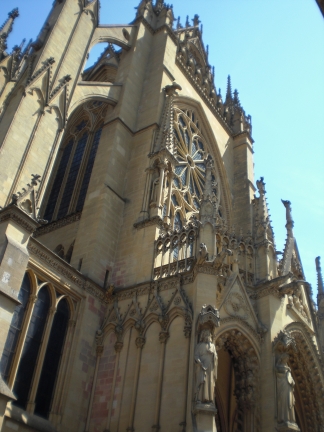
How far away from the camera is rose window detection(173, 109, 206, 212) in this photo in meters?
20.4

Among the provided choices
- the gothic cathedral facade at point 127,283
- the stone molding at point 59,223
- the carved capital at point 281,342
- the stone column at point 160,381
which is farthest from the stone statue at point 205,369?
the stone molding at point 59,223

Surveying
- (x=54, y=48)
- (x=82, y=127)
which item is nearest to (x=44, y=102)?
(x=54, y=48)

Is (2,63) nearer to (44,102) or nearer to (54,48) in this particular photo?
(54,48)

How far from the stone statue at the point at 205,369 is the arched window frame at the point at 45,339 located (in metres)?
3.61

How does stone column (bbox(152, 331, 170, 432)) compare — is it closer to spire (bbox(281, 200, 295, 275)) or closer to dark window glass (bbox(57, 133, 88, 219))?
spire (bbox(281, 200, 295, 275))

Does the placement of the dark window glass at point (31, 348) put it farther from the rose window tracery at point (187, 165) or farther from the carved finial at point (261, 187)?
the carved finial at point (261, 187)

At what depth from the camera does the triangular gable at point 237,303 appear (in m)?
13.4

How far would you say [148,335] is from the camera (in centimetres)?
1305

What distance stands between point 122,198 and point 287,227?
20.5 ft

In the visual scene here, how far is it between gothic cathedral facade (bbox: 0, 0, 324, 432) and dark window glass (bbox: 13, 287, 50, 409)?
0.12 feet

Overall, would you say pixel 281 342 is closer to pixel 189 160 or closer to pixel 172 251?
pixel 172 251

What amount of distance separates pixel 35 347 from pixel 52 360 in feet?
2.20

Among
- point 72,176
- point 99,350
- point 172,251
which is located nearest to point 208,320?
point 172,251

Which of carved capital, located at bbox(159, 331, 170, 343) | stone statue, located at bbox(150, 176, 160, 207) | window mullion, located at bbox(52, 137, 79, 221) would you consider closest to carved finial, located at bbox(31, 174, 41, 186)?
stone statue, located at bbox(150, 176, 160, 207)
